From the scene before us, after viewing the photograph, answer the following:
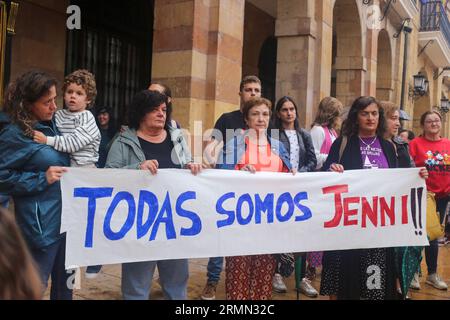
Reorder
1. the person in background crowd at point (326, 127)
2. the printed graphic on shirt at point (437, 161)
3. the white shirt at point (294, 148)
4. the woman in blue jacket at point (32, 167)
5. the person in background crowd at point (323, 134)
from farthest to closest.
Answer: the printed graphic on shirt at point (437, 161), the person in background crowd at point (326, 127), the person in background crowd at point (323, 134), the white shirt at point (294, 148), the woman in blue jacket at point (32, 167)

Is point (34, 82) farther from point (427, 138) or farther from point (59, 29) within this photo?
point (59, 29)

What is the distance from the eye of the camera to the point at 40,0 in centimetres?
801

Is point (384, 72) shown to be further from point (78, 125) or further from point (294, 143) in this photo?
point (78, 125)

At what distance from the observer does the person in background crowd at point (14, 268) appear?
3.63 feet

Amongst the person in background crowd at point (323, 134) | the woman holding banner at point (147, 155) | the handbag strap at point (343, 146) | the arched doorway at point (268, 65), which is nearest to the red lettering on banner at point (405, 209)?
the handbag strap at point (343, 146)

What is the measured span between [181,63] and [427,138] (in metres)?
3.16

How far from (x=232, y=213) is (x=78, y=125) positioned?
4.00ft

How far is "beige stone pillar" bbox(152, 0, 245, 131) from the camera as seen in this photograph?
6066 millimetres

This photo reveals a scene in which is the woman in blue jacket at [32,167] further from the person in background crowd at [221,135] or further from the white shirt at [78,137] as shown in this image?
the person in background crowd at [221,135]

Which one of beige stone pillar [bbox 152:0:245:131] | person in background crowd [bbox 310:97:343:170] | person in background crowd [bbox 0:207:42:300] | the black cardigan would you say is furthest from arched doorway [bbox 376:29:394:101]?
person in background crowd [bbox 0:207:42:300]

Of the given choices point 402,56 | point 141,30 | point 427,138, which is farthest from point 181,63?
point 402,56

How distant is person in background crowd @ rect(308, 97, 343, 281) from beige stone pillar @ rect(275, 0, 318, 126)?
11.9 feet

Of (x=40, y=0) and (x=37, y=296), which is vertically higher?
(x=40, y=0)

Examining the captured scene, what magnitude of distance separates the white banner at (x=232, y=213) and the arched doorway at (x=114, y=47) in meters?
5.83
